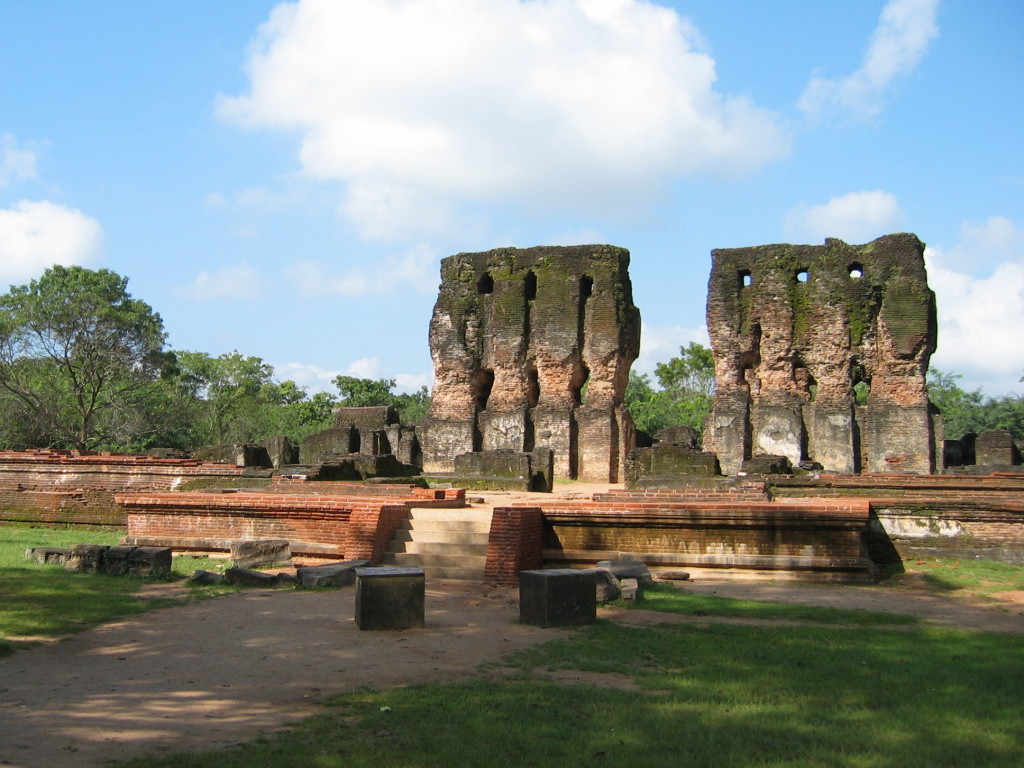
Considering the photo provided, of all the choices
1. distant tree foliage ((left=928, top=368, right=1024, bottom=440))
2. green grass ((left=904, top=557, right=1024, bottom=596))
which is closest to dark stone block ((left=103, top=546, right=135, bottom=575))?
green grass ((left=904, top=557, right=1024, bottom=596))

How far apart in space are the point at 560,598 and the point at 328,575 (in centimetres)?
261

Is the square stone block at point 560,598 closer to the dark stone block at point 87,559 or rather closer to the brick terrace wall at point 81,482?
the dark stone block at point 87,559

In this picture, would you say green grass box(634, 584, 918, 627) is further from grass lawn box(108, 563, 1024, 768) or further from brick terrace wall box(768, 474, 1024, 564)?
brick terrace wall box(768, 474, 1024, 564)

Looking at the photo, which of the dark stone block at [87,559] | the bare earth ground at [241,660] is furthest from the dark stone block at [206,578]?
the dark stone block at [87,559]

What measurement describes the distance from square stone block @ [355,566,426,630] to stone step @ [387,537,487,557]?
8.61ft

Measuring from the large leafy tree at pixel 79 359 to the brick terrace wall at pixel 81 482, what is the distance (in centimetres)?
1602

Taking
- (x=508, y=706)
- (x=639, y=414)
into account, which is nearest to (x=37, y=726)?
(x=508, y=706)

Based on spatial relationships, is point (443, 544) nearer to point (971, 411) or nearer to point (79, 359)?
point (79, 359)

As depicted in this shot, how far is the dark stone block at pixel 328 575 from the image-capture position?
823cm

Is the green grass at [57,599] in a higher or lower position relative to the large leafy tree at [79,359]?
lower

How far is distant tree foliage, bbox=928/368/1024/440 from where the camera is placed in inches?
1593

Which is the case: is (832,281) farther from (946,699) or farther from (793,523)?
(946,699)

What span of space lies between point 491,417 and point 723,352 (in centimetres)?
667

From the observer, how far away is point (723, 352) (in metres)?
25.5
